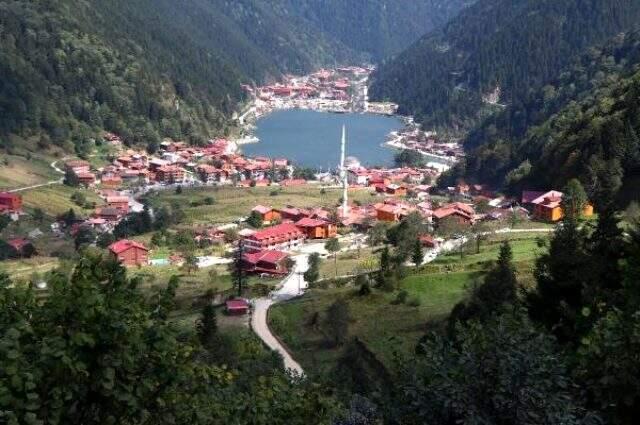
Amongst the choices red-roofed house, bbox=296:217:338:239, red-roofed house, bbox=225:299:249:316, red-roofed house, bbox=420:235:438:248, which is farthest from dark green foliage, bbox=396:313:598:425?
red-roofed house, bbox=296:217:338:239

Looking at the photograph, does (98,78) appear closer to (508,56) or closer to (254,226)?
(254,226)

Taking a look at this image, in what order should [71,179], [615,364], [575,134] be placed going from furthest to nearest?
[71,179]
[575,134]
[615,364]

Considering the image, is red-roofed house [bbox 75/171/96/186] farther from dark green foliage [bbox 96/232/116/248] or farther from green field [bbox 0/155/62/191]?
dark green foliage [bbox 96/232/116/248]

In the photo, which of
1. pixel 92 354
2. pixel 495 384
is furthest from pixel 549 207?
pixel 92 354

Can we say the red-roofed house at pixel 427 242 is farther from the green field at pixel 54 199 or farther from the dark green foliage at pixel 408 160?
the dark green foliage at pixel 408 160

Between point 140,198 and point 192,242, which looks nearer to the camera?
point 192,242

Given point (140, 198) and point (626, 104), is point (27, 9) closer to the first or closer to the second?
point (140, 198)

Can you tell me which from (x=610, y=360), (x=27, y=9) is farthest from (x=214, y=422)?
(x=27, y=9)
